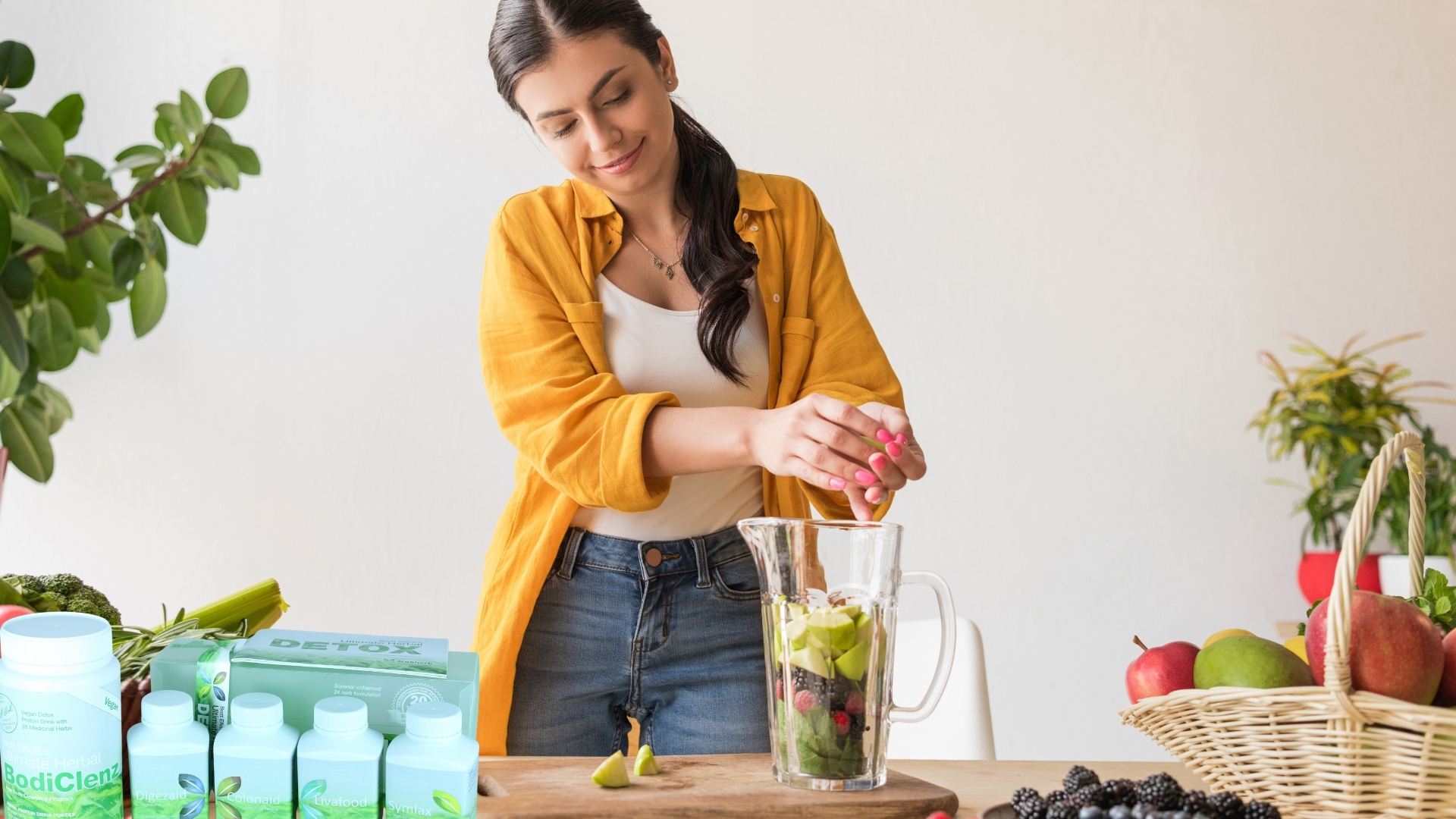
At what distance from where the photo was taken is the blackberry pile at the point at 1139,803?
69cm

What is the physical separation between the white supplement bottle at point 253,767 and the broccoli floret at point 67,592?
350 mm

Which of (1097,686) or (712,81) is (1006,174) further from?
(1097,686)

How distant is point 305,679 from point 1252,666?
0.66m

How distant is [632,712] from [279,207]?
5.38 ft

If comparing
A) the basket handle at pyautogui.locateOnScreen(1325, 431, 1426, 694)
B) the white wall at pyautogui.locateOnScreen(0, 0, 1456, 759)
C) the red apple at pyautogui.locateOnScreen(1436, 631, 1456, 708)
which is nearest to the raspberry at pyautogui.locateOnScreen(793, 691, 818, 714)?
the basket handle at pyautogui.locateOnScreen(1325, 431, 1426, 694)

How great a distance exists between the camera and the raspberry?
2.91 feet

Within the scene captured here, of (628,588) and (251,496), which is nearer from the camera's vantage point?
(628,588)

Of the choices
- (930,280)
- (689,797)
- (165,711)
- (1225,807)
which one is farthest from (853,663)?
(930,280)

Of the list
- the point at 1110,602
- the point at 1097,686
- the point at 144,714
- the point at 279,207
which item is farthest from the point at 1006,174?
the point at 144,714

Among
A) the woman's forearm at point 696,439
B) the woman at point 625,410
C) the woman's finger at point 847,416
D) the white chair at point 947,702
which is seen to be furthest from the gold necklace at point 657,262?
the white chair at point 947,702

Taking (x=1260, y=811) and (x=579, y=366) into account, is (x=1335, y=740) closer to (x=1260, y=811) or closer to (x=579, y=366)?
(x=1260, y=811)

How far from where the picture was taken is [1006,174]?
8.63ft

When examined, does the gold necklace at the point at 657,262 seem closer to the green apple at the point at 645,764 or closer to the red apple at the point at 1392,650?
the green apple at the point at 645,764

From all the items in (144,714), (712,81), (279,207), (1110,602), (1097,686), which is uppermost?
(712,81)
